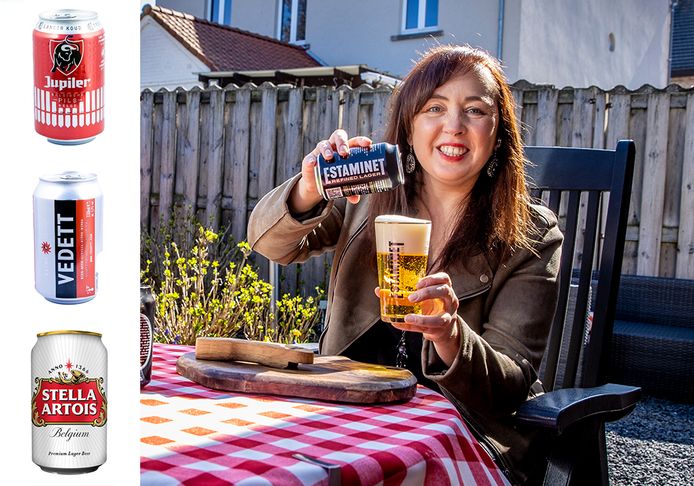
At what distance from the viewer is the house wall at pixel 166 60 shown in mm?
11727

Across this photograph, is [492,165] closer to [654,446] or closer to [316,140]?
[654,446]

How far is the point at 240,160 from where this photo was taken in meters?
6.53

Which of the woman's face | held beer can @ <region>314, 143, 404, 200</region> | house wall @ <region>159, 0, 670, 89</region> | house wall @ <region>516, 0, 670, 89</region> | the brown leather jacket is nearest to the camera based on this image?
held beer can @ <region>314, 143, 404, 200</region>

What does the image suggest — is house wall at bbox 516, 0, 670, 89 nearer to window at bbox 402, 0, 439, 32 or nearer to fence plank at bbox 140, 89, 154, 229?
window at bbox 402, 0, 439, 32

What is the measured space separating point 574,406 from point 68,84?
1157 mm

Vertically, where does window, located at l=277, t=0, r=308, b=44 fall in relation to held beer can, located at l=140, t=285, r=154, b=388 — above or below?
above

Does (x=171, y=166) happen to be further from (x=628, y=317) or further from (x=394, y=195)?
(x=394, y=195)

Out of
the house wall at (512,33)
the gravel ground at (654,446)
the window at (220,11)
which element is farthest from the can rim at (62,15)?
the window at (220,11)

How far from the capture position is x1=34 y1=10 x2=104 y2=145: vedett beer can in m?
0.50

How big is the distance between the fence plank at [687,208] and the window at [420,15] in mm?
6601

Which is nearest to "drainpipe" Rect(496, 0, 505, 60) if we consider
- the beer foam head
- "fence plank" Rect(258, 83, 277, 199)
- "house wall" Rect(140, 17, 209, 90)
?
"house wall" Rect(140, 17, 209, 90)

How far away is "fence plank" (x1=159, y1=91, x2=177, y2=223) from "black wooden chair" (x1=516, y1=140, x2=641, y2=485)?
16.8ft

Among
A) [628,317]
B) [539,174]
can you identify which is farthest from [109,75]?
[628,317]

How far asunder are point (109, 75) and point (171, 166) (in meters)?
6.60
